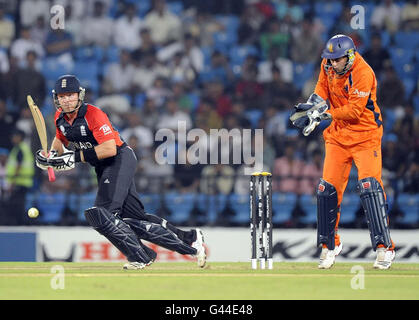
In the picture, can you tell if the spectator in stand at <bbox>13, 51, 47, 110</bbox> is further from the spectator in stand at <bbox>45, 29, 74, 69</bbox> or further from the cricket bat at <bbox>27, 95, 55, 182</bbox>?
the cricket bat at <bbox>27, 95, 55, 182</bbox>

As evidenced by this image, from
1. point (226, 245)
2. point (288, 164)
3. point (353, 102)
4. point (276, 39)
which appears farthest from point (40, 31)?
point (353, 102)

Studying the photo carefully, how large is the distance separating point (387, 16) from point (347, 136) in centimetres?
792

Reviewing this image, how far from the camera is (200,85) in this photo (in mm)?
15305

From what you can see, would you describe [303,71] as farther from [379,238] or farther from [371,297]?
[371,297]

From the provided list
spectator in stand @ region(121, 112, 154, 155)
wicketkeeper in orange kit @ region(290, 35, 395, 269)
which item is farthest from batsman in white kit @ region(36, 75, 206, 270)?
spectator in stand @ region(121, 112, 154, 155)

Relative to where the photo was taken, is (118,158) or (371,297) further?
(118,158)

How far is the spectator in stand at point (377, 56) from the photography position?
14.9 m

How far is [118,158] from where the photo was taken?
883cm

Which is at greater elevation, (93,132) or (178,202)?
(93,132)

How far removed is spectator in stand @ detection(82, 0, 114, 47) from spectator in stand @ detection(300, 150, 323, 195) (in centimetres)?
450

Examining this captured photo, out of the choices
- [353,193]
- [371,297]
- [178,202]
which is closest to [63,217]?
[178,202]

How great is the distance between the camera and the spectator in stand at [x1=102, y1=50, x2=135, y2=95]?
15203mm

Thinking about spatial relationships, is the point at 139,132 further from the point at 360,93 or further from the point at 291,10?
the point at 360,93

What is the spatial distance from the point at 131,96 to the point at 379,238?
24.0 ft
